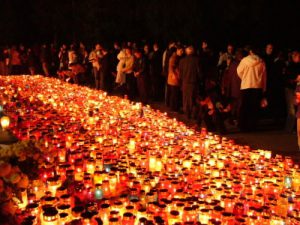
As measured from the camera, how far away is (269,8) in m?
12.7

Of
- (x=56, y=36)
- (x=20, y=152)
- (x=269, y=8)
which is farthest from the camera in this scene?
(x=56, y=36)

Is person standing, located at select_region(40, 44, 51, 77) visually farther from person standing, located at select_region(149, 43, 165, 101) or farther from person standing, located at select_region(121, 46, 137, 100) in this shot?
person standing, located at select_region(149, 43, 165, 101)

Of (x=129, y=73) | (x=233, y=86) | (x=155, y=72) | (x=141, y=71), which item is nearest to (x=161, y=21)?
(x=155, y=72)

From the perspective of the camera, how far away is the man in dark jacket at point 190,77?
9.12 metres

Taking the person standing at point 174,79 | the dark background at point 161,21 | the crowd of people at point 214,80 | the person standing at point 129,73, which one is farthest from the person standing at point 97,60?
the person standing at point 174,79

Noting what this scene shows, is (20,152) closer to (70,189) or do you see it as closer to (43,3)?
(70,189)

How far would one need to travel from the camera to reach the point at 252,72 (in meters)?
8.16

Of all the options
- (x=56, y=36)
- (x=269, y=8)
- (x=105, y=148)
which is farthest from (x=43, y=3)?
(x=105, y=148)

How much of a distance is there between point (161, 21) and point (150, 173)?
1214 centimetres

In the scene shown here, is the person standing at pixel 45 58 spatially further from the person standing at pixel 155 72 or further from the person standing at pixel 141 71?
the person standing at pixel 141 71

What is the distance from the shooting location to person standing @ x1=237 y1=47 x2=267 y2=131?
8172 millimetres

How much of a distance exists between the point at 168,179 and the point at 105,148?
137 centimetres

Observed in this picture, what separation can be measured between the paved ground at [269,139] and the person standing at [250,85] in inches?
10.6

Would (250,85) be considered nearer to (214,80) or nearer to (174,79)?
(214,80)
